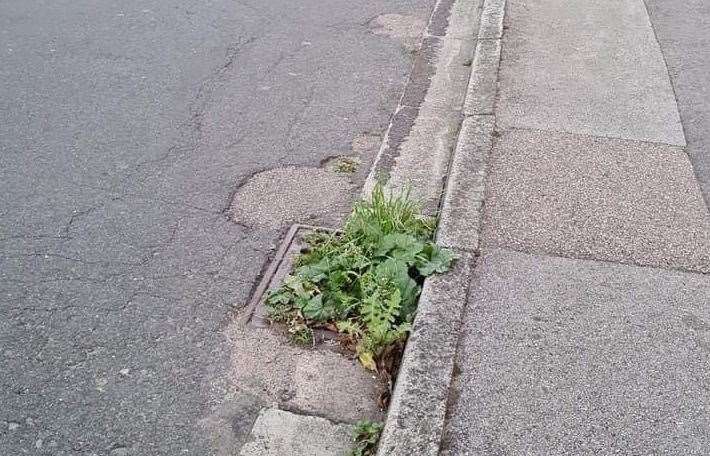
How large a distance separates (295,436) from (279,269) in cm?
110

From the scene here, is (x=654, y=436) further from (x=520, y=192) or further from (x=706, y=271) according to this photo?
(x=520, y=192)

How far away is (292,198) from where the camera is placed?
14.8 ft

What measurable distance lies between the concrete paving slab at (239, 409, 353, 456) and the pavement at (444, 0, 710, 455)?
1.40ft

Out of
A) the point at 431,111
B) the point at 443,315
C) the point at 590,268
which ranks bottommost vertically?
the point at 431,111

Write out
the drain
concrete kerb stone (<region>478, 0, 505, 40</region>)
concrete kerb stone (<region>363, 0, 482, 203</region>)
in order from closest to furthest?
1. the drain
2. concrete kerb stone (<region>363, 0, 482, 203</region>)
3. concrete kerb stone (<region>478, 0, 505, 40</region>)

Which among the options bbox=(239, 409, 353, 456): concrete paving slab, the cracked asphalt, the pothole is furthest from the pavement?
the cracked asphalt

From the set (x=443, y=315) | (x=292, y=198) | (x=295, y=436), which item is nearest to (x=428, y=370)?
(x=443, y=315)

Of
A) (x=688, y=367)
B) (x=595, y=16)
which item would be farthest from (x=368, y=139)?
(x=595, y=16)

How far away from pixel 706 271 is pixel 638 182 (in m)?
0.89

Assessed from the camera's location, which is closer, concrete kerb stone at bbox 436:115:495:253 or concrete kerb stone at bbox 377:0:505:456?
concrete kerb stone at bbox 377:0:505:456

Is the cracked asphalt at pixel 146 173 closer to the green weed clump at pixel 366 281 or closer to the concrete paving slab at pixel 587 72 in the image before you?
the green weed clump at pixel 366 281

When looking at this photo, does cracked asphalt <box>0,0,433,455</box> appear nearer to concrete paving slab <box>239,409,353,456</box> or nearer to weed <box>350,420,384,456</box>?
concrete paving slab <box>239,409,353,456</box>

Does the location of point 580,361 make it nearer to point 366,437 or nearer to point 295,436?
point 366,437

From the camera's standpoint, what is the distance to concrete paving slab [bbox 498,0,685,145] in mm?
5254
